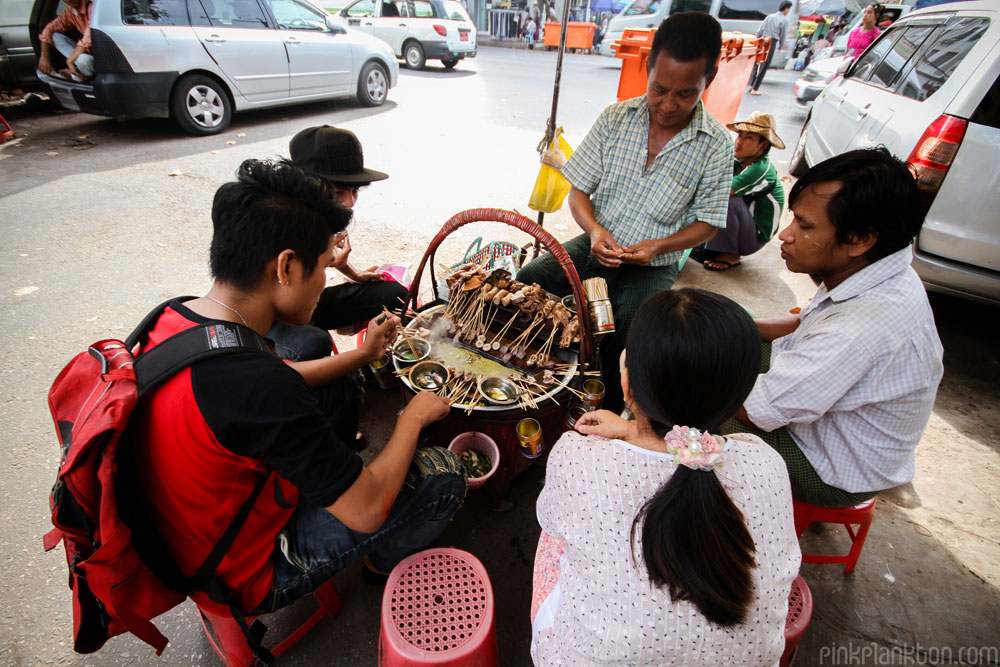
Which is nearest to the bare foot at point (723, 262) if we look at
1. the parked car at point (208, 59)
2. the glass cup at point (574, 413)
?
the glass cup at point (574, 413)

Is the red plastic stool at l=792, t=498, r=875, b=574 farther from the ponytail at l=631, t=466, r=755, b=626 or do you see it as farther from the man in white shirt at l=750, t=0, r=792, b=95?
the man in white shirt at l=750, t=0, r=792, b=95

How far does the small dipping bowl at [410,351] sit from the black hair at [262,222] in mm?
818

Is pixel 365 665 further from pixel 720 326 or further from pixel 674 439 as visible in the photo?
pixel 720 326

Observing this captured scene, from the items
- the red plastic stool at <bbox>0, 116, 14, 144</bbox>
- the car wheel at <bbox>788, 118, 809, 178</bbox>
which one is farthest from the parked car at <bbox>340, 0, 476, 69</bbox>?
the car wheel at <bbox>788, 118, 809, 178</bbox>

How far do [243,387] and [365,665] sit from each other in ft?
4.24

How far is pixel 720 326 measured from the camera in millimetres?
1071

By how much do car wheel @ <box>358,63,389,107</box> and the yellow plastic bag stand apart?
21.1 ft

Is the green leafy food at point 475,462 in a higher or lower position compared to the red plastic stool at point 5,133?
lower

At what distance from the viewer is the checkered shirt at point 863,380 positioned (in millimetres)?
1565

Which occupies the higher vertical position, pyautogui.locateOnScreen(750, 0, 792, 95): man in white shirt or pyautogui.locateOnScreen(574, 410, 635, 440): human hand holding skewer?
pyautogui.locateOnScreen(750, 0, 792, 95): man in white shirt

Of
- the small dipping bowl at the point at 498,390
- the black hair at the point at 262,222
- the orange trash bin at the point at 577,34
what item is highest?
the orange trash bin at the point at 577,34

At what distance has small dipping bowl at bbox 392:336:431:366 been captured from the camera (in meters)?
2.24

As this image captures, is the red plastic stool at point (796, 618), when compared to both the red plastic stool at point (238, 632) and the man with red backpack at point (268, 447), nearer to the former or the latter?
the man with red backpack at point (268, 447)

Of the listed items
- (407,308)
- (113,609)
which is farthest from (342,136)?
(113,609)
